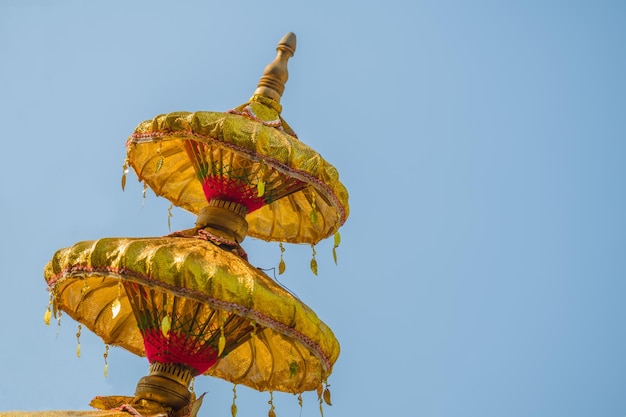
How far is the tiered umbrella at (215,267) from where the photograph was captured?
10.6m

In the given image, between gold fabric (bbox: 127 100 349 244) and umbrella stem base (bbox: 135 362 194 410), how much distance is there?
2.26m

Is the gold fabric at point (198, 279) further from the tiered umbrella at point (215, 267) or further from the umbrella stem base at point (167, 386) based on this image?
the umbrella stem base at point (167, 386)

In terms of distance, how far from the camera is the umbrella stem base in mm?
11008

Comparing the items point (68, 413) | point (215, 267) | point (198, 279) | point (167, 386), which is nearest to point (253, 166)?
point (215, 267)

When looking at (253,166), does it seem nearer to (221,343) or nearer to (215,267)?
(215,267)

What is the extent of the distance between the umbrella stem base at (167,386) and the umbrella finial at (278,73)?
394cm

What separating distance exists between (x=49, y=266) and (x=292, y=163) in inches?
112

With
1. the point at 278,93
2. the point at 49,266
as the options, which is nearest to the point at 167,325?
the point at 49,266

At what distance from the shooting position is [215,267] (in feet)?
34.9

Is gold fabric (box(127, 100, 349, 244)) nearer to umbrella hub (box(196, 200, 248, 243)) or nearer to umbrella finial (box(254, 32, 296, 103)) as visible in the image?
umbrella finial (box(254, 32, 296, 103))

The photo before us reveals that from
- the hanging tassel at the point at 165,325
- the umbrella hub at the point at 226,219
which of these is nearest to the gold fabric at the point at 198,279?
the hanging tassel at the point at 165,325

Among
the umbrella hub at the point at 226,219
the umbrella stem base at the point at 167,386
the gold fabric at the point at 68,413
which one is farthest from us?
the umbrella hub at the point at 226,219

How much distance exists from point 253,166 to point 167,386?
9.58ft

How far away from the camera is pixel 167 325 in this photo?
1062cm
